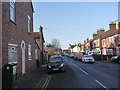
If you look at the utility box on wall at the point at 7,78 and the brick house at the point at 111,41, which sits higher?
the brick house at the point at 111,41

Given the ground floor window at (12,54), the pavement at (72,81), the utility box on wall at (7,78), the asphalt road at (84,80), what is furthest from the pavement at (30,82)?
the ground floor window at (12,54)

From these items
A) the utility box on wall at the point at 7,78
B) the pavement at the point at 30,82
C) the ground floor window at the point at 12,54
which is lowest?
the pavement at the point at 30,82

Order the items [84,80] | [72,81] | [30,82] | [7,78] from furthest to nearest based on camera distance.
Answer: [84,80] → [30,82] → [72,81] → [7,78]

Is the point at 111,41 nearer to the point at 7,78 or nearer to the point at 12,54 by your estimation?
the point at 12,54

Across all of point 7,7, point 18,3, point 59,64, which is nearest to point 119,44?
point 59,64

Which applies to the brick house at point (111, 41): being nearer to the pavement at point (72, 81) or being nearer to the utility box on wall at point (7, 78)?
the pavement at point (72, 81)

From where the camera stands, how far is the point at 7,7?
28.5 ft

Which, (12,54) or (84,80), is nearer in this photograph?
(84,80)

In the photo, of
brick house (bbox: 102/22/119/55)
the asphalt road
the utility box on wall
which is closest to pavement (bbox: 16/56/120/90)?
the asphalt road

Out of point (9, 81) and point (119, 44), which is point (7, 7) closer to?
point (9, 81)

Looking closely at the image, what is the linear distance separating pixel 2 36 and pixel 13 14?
10.2 ft

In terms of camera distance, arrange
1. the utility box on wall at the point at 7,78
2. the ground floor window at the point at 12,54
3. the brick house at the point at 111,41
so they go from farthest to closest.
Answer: the brick house at the point at 111,41 → the ground floor window at the point at 12,54 → the utility box on wall at the point at 7,78

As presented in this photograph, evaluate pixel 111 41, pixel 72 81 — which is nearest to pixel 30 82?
pixel 72 81

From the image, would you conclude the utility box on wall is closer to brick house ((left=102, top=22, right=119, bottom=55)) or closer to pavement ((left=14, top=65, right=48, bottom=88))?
pavement ((left=14, top=65, right=48, bottom=88))
